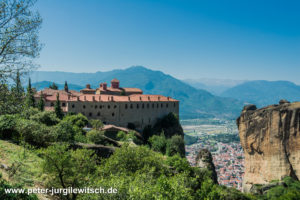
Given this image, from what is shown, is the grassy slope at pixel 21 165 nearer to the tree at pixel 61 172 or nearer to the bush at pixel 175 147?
the tree at pixel 61 172

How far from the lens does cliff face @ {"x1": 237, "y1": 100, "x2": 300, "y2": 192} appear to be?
101 feet

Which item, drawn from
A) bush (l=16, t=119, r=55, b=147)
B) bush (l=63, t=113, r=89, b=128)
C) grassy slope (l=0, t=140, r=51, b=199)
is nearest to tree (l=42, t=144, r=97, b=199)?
grassy slope (l=0, t=140, r=51, b=199)

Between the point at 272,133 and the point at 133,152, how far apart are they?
23.1m

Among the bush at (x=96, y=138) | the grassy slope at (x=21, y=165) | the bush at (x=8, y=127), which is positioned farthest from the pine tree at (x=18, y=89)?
the bush at (x=96, y=138)

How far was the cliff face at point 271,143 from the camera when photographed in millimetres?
30719

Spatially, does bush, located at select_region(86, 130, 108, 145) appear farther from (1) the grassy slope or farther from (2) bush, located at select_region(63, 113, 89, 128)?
(1) the grassy slope

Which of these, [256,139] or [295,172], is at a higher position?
[256,139]

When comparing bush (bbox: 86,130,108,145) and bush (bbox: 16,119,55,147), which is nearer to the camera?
bush (bbox: 16,119,55,147)

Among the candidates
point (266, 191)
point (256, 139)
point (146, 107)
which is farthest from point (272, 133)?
point (146, 107)

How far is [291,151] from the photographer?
3094 cm

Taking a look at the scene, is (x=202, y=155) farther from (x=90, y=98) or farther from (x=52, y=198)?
(x=90, y=98)

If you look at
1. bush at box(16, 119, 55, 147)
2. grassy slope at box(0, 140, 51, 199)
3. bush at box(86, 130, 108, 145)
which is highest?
bush at box(16, 119, 55, 147)

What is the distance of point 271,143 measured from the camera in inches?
1278

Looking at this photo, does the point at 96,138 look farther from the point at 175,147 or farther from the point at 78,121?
the point at 175,147
